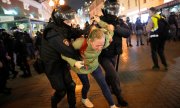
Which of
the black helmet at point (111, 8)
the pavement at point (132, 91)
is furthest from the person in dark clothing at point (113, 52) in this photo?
the pavement at point (132, 91)

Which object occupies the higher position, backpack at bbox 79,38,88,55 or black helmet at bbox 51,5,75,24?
black helmet at bbox 51,5,75,24

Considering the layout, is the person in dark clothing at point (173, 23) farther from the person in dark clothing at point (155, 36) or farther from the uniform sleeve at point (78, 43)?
the uniform sleeve at point (78, 43)

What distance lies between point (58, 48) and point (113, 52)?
135 cm

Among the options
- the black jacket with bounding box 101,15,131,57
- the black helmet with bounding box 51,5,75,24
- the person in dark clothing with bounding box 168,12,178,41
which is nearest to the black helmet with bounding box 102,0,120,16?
the black jacket with bounding box 101,15,131,57

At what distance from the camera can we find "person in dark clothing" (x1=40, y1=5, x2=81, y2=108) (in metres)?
4.04

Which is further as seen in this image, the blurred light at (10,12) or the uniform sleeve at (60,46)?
the blurred light at (10,12)

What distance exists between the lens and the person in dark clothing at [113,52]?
493cm

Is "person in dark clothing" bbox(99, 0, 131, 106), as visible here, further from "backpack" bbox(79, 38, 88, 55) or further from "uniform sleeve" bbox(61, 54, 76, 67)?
"uniform sleeve" bbox(61, 54, 76, 67)

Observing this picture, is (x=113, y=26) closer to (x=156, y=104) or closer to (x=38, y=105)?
(x=156, y=104)

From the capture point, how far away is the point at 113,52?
507 cm

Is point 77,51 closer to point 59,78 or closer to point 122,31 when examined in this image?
point 59,78

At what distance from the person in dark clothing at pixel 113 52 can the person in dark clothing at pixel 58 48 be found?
2.43 ft

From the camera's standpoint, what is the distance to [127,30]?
5.03m

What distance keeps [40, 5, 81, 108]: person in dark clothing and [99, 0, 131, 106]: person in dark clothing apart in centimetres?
74
